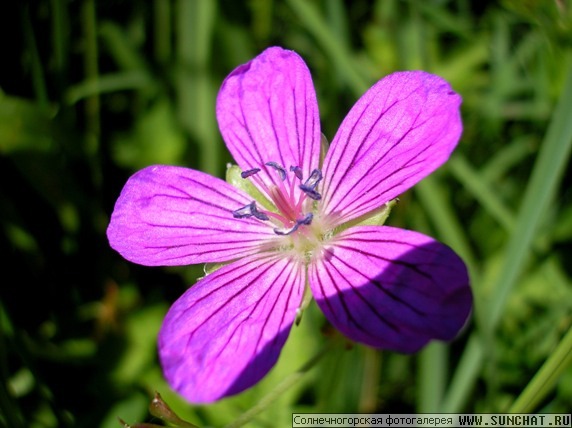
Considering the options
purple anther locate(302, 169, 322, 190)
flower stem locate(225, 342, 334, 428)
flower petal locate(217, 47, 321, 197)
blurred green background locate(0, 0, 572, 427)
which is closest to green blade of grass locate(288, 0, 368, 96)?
blurred green background locate(0, 0, 572, 427)

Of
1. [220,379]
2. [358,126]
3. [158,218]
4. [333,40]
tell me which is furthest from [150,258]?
[333,40]

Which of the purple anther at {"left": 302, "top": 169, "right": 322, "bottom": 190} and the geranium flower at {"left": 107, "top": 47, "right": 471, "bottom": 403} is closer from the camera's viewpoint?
the geranium flower at {"left": 107, "top": 47, "right": 471, "bottom": 403}

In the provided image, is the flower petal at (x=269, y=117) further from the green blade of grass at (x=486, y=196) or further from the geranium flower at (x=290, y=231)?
the green blade of grass at (x=486, y=196)

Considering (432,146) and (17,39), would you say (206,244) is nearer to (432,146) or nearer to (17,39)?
(432,146)


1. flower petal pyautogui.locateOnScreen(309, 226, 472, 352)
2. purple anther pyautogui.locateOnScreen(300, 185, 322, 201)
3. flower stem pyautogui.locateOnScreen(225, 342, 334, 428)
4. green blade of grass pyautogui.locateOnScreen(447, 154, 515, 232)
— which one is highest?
purple anther pyautogui.locateOnScreen(300, 185, 322, 201)

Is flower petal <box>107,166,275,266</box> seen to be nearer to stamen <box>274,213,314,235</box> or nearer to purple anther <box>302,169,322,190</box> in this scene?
stamen <box>274,213,314,235</box>

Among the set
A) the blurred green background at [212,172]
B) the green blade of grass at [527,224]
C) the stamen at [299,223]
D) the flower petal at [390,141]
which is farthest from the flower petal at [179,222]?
the green blade of grass at [527,224]

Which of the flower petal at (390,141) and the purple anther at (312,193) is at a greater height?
the flower petal at (390,141)
